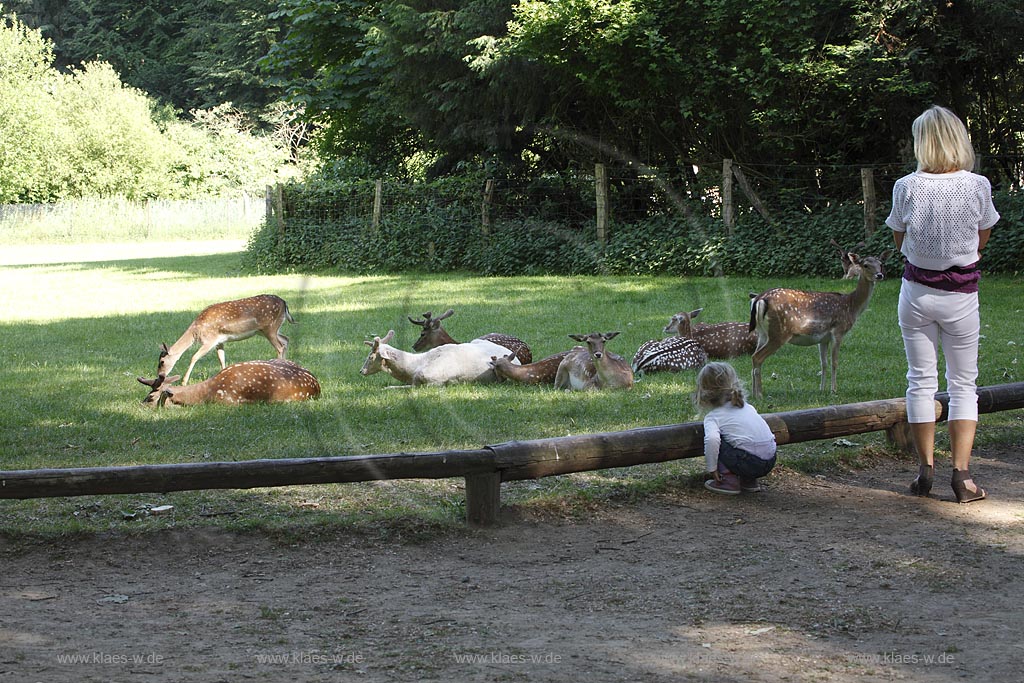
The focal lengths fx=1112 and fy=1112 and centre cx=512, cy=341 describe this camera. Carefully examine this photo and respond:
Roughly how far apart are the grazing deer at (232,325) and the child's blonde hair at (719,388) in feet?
19.4

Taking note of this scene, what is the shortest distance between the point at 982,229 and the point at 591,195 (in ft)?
54.8

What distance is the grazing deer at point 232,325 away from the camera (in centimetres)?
1117

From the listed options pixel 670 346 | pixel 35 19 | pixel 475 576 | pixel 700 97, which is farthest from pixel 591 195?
pixel 35 19

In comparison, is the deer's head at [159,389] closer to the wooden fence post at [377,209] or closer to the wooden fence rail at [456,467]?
the wooden fence rail at [456,467]

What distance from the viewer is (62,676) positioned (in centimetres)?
394

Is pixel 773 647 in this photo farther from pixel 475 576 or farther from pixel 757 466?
pixel 757 466

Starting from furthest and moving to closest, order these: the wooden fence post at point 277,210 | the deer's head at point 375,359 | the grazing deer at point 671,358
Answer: the wooden fence post at point 277,210, the grazing deer at point 671,358, the deer's head at point 375,359

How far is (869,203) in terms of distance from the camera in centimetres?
1900

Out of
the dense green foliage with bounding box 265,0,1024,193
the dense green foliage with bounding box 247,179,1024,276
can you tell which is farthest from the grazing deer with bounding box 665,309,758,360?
the dense green foliage with bounding box 265,0,1024,193

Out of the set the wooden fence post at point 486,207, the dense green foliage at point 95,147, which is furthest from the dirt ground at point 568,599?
the dense green foliage at point 95,147

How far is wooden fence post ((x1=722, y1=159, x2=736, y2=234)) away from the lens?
2025 centimetres

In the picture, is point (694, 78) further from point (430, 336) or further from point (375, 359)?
point (375, 359)

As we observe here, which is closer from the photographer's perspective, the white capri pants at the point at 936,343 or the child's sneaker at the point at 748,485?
the white capri pants at the point at 936,343

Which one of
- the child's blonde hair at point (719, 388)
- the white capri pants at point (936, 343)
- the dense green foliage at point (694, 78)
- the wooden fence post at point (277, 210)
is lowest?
the child's blonde hair at point (719, 388)
